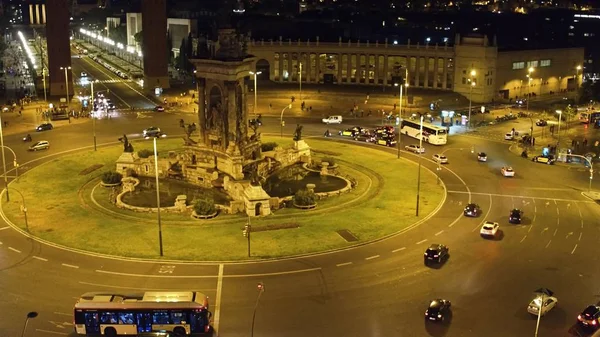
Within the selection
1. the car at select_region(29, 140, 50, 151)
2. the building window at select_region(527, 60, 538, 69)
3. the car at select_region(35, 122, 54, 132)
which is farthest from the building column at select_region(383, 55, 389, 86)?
the car at select_region(29, 140, 50, 151)

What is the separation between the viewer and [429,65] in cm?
16062

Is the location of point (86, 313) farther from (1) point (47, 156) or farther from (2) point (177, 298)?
(1) point (47, 156)

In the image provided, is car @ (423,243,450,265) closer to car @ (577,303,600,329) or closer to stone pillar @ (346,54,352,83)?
car @ (577,303,600,329)

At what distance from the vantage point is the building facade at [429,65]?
150m

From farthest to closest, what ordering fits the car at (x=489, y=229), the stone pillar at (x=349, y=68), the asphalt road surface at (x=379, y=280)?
the stone pillar at (x=349, y=68)
the car at (x=489, y=229)
the asphalt road surface at (x=379, y=280)

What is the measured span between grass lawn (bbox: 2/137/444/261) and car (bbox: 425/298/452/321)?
51.0ft

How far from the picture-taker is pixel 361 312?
46469 mm

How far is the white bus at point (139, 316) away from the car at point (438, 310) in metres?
15.5

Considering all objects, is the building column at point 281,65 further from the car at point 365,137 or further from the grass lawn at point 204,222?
the grass lawn at point 204,222

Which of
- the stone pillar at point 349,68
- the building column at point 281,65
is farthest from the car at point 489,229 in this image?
the building column at point 281,65

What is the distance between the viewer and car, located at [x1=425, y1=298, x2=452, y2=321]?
4466 centimetres

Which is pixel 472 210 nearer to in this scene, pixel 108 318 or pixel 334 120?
pixel 108 318

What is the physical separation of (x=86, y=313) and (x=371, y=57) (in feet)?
441

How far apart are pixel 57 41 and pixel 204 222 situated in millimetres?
104505
